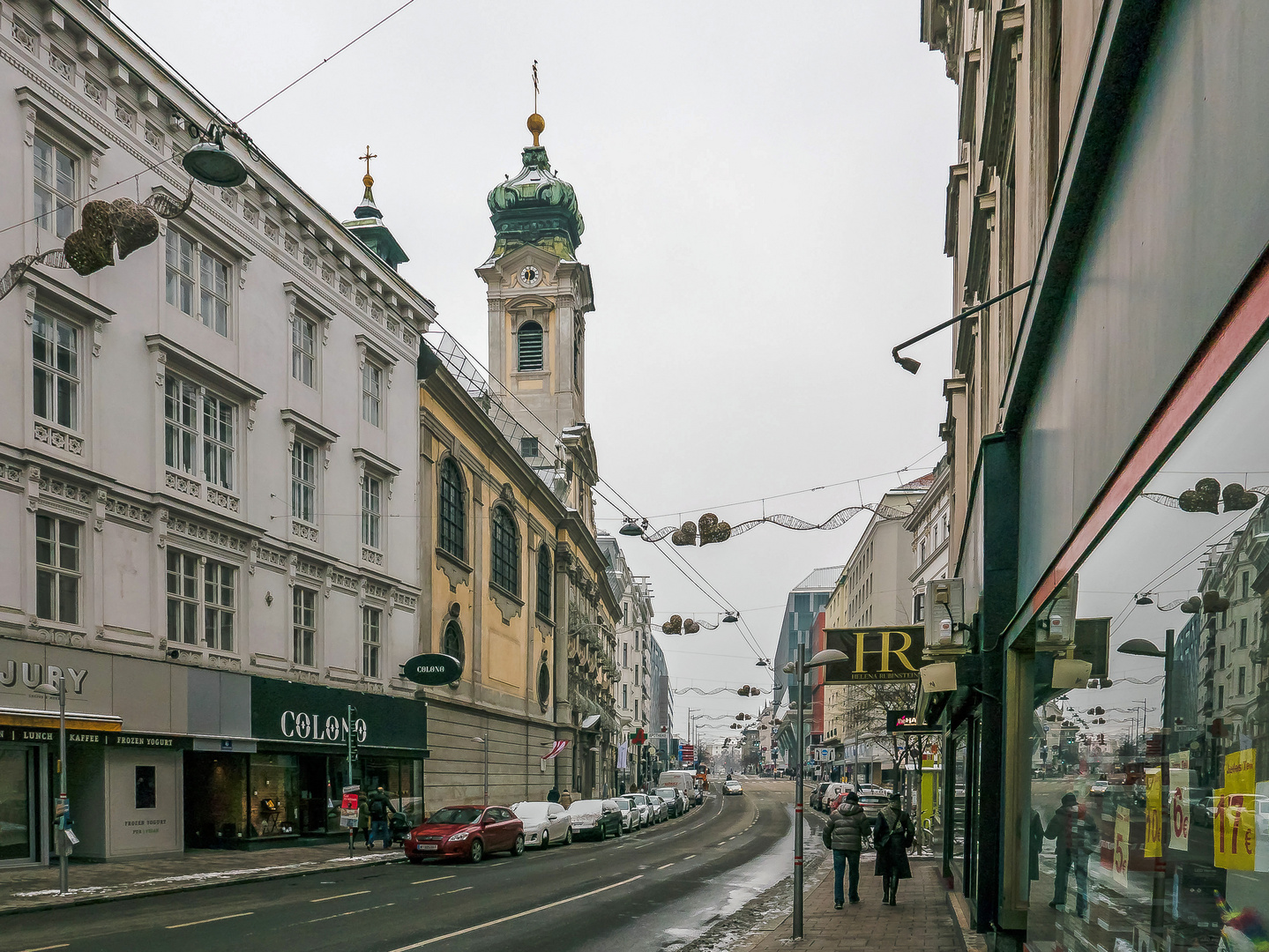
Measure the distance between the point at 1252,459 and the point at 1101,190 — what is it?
3.84m

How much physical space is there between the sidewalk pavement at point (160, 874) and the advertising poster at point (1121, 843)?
53.2ft

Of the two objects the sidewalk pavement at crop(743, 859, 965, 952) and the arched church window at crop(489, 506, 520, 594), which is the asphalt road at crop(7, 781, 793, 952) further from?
the arched church window at crop(489, 506, 520, 594)

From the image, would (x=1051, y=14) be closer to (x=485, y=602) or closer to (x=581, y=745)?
(x=485, y=602)

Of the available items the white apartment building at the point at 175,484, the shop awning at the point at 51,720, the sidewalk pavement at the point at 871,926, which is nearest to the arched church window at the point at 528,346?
the white apartment building at the point at 175,484

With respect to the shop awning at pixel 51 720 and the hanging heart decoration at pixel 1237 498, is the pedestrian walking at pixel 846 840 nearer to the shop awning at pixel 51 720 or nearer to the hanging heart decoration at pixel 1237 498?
the shop awning at pixel 51 720

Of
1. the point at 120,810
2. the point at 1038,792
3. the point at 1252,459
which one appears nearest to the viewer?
the point at 1252,459

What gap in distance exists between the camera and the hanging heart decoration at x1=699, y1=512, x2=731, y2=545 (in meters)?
29.7

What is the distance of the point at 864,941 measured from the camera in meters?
14.9

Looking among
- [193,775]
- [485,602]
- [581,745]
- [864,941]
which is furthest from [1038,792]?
[581,745]

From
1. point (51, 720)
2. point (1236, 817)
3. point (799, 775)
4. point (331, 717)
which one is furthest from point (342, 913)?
point (331, 717)

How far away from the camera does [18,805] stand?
2256 centimetres

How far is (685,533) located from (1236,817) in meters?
27.1

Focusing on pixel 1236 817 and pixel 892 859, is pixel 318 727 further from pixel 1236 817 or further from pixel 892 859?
pixel 1236 817

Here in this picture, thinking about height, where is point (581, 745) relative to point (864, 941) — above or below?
below
